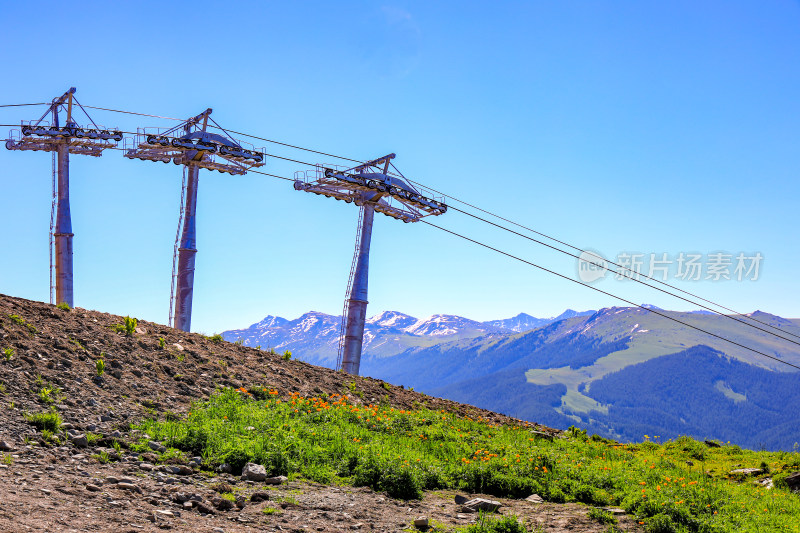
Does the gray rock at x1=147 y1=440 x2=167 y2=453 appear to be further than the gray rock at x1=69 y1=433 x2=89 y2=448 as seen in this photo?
Yes

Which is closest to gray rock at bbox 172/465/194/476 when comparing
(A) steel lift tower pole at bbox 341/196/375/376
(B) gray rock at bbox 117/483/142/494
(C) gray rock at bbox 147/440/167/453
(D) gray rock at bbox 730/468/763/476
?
(C) gray rock at bbox 147/440/167/453

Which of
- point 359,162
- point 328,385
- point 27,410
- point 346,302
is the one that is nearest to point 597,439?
point 328,385

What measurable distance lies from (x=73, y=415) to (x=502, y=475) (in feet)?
32.2

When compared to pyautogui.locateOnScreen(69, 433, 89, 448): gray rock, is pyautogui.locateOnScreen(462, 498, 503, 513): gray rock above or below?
below

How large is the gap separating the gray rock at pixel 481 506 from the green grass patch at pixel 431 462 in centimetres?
121

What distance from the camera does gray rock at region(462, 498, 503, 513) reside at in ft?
42.3

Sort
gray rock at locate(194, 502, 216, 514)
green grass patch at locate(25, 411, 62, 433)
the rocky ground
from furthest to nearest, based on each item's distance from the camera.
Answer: green grass patch at locate(25, 411, 62, 433), gray rock at locate(194, 502, 216, 514), the rocky ground

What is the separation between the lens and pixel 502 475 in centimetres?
1497

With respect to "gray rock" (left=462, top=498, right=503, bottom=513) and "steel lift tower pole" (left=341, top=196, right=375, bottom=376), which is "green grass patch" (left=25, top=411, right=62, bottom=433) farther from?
"steel lift tower pole" (left=341, top=196, right=375, bottom=376)

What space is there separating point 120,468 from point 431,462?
23.8ft

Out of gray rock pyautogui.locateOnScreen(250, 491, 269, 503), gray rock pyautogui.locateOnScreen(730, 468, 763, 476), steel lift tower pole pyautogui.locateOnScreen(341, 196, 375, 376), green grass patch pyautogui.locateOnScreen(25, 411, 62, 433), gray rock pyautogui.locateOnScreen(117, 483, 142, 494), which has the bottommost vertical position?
gray rock pyautogui.locateOnScreen(250, 491, 269, 503)

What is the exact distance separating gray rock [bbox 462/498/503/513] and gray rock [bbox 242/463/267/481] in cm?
417

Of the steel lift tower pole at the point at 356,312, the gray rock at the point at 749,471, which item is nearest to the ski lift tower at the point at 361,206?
the steel lift tower pole at the point at 356,312

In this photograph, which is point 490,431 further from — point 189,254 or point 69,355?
point 189,254
